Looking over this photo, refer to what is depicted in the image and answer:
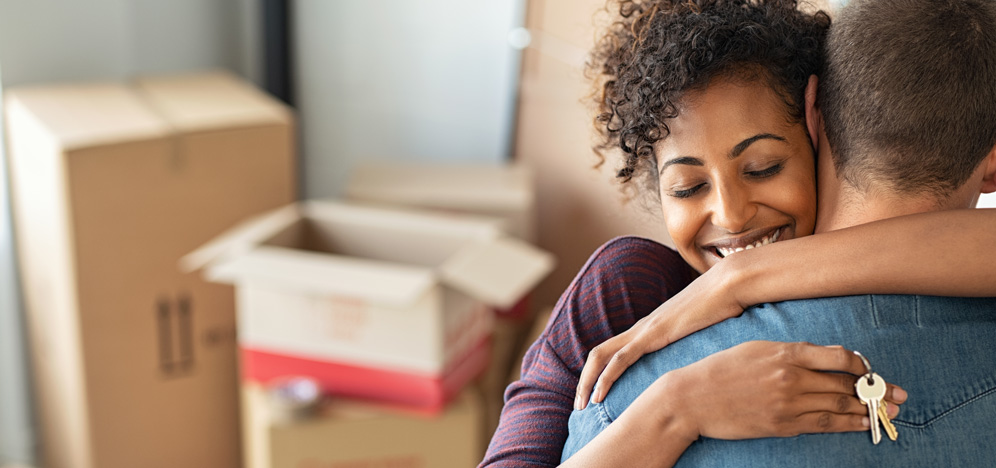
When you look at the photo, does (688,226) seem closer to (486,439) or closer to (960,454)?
(960,454)

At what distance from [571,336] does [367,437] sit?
120 centimetres

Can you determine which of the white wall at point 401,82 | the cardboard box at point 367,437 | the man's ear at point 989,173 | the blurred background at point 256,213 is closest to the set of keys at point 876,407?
the man's ear at point 989,173

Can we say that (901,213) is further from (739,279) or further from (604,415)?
(604,415)

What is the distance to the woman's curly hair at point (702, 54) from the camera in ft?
2.90

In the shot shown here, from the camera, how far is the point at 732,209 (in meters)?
0.89

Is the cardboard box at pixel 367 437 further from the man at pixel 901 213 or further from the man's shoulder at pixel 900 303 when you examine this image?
the man's shoulder at pixel 900 303

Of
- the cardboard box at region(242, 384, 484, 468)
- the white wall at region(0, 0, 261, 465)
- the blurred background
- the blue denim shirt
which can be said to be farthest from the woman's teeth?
the white wall at region(0, 0, 261, 465)

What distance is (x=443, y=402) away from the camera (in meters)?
2.02

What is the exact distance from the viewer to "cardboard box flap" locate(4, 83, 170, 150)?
2.14m

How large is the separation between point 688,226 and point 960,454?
14.0 inches

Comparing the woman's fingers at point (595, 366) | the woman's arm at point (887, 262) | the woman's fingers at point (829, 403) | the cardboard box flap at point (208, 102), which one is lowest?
the cardboard box flap at point (208, 102)

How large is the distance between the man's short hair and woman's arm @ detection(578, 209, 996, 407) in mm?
39

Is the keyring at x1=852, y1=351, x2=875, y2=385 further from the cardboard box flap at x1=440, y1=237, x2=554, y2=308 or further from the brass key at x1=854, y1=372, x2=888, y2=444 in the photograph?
the cardboard box flap at x1=440, y1=237, x2=554, y2=308

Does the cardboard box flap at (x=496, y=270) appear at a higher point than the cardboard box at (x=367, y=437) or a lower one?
higher
